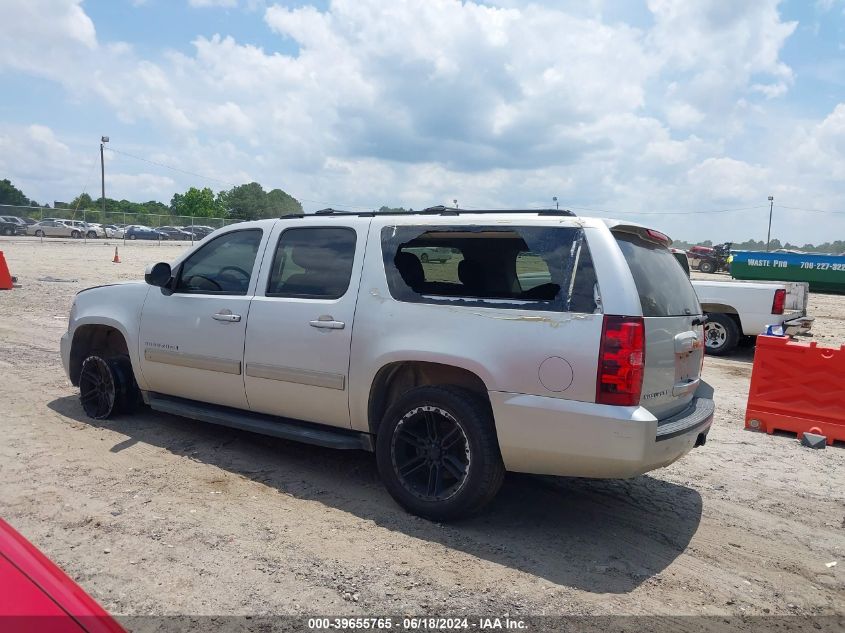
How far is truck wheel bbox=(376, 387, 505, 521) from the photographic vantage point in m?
3.95

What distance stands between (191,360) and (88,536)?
1.76 metres

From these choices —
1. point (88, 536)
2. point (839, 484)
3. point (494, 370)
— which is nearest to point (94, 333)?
point (88, 536)

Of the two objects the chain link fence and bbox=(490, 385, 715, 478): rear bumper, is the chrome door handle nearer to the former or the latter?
bbox=(490, 385, 715, 478): rear bumper

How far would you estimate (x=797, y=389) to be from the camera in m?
6.49

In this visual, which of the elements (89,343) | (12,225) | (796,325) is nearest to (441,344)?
(89,343)

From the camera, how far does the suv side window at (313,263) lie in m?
4.72

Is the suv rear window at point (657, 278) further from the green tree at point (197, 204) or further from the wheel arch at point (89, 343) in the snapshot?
the green tree at point (197, 204)

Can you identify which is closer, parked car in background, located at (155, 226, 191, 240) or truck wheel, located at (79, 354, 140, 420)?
truck wheel, located at (79, 354, 140, 420)

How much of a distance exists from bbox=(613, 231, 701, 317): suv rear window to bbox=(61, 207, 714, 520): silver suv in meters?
0.02

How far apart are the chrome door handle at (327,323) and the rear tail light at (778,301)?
347 inches

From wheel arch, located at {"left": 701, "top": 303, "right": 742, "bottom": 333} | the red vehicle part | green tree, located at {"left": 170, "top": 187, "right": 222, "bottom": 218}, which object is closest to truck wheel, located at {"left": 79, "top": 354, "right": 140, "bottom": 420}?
the red vehicle part

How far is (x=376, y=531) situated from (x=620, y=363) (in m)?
1.77

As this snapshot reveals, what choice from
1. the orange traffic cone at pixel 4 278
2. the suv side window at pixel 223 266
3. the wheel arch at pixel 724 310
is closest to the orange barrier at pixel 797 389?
the wheel arch at pixel 724 310

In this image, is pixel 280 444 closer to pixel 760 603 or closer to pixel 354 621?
pixel 354 621
